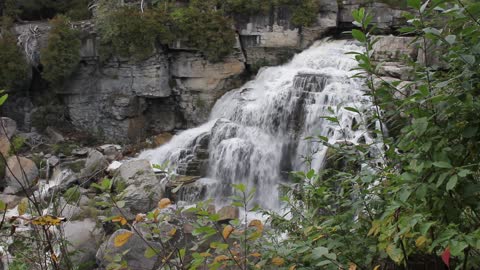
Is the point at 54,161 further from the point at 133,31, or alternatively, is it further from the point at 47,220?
the point at 47,220

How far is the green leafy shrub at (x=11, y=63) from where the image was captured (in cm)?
1406

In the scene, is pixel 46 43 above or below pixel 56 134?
above

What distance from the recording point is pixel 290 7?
47.7ft

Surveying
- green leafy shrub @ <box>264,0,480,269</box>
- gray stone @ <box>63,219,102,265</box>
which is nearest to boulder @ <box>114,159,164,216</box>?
gray stone @ <box>63,219,102,265</box>

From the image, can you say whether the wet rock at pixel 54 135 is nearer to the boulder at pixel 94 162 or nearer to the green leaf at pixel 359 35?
the boulder at pixel 94 162

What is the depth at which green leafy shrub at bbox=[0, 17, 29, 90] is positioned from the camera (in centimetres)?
1406

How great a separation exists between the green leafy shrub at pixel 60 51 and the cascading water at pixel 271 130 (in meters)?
3.73

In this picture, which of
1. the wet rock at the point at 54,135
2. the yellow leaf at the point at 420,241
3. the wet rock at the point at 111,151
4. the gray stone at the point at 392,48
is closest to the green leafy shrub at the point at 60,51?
the wet rock at the point at 54,135

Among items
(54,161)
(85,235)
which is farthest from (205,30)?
(85,235)

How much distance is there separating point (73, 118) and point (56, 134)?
1.15 m

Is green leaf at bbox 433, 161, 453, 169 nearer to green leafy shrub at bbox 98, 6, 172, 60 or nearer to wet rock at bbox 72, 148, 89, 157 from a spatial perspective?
wet rock at bbox 72, 148, 89, 157

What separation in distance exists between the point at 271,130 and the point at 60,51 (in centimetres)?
682

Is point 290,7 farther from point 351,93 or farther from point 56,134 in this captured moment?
point 56,134

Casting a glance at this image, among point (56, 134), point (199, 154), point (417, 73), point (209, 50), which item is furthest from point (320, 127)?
point (417, 73)
